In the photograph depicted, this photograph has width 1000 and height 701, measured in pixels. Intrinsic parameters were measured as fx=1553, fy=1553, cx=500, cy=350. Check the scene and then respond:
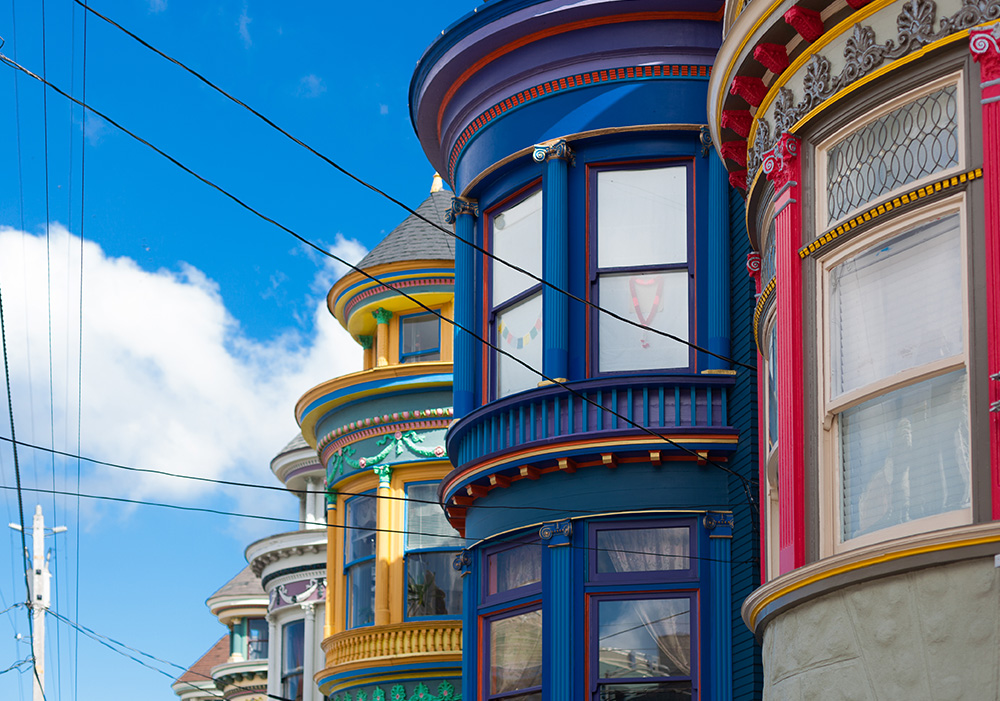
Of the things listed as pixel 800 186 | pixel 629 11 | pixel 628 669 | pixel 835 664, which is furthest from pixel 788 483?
pixel 629 11

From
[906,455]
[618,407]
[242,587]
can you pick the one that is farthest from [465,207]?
[242,587]

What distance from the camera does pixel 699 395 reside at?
→ 602 inches

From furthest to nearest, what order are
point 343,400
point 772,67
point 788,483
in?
1. point 343,400
2. point 772,67
3. point 788,483

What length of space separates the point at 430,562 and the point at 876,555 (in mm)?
14571

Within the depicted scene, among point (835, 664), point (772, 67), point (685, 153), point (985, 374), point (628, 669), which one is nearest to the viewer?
point (985, 374)

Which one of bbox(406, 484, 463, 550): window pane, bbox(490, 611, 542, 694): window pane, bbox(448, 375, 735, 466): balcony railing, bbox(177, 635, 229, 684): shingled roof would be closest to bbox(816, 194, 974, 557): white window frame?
bbox(448, 375, 735, 466): balcony railing

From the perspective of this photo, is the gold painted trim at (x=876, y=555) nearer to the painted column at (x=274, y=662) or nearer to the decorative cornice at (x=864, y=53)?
the decorative cornice at (x=864, y=53)

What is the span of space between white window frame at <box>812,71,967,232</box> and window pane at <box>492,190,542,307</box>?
6.36 metres

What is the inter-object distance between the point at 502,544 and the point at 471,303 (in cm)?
293

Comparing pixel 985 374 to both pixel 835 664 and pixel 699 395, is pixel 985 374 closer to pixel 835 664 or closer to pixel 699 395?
pixel 835 664

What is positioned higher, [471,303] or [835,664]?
[471,303]

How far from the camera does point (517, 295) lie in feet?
55.3

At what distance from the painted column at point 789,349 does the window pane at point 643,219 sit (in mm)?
5252

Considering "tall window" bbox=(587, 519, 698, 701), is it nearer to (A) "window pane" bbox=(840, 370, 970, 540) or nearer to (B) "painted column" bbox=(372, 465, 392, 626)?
(A) "window pane" bbox=(840, 370, 970, 540)
